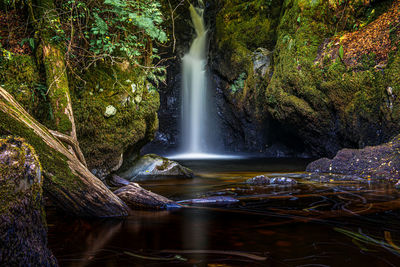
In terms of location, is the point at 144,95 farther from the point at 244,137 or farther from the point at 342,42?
the point at 244,137

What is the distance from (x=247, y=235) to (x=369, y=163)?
471cm

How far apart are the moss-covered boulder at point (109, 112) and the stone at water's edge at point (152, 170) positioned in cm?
80

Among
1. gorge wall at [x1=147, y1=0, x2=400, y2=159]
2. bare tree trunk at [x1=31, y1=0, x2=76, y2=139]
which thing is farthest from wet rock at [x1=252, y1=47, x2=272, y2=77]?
bare tree trunk at [x1=31, y1=0, x2=76, y2=139]

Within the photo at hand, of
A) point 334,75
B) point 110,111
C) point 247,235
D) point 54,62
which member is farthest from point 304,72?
point 247,235

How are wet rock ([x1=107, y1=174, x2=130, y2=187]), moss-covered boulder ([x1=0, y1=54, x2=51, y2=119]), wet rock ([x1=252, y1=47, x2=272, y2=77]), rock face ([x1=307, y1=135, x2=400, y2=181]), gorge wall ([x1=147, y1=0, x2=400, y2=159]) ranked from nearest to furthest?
moss-covered boulder ([x1=0, y1=54, x2=51, y2=119]), wet rock ([x1=107, y1=174, x2=130, y2=187]), rock face ([x1=307, y1=135, x2=400, y2=181]), gorge wall ([x1=147, y1=0, x2=400, y2=159]), wet rock ([x1=252, y1=47, x2=272, y2=77])

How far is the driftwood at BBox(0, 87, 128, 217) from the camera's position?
6.85 ft

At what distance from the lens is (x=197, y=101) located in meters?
17.5

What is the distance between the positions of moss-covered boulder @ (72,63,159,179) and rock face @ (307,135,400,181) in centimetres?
424

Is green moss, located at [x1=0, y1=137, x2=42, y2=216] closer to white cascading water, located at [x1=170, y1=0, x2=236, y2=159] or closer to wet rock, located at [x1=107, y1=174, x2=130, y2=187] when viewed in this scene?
wet rock, located at [x1=107, y1=174, x2=130, y2=187]

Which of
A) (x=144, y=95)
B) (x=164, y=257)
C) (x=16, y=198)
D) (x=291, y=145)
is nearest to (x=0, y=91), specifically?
(x=16, y=198)

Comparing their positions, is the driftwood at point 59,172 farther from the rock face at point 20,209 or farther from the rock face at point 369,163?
the rock face at point 369,163

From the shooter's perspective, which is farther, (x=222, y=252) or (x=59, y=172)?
(x=59, y=172)

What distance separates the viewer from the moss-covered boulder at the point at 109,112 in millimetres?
4887

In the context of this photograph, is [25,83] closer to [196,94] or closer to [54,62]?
[54,62]
